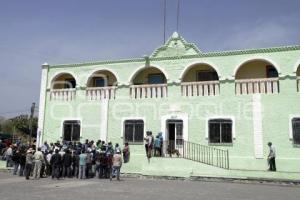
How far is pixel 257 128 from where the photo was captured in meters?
19.4

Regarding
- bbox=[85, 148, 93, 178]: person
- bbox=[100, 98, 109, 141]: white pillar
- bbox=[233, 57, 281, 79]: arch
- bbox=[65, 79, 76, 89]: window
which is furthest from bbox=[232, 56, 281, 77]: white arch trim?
bbox=[65, 79, 76, 89]: window

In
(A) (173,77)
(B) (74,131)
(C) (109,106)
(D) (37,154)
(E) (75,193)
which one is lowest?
(E) (75,193)

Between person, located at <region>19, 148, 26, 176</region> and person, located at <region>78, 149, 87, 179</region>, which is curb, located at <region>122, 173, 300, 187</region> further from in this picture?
person, located at <region>19, 148, 26, 176</region>

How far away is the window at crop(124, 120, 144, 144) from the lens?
857 inches

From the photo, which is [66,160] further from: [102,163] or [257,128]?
[257,128]

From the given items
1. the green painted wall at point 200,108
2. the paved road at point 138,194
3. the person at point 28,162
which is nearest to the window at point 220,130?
the green painted wall at point 200,108

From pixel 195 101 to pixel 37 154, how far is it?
8.95 meters

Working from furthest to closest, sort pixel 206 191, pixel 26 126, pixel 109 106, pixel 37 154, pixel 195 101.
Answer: pixel 26 126 < pixel 109 106 < pixel 195 101 < pixel 37 154 < pixel 206 191

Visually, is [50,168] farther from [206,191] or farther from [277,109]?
[277,109]

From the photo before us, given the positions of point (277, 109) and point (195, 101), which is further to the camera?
point (195, 101)

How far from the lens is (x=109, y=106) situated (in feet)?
74.6

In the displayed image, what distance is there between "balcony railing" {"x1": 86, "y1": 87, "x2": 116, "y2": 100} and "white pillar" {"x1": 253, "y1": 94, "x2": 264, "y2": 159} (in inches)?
336

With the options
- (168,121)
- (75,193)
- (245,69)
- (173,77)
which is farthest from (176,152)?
(75,193)

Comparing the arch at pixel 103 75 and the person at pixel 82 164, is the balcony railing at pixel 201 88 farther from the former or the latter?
the person at pixel 82 164
